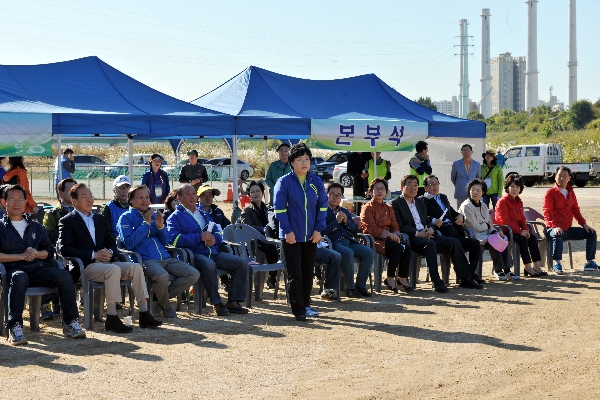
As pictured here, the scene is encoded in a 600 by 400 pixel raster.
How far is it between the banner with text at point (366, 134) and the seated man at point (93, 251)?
535 centimetres

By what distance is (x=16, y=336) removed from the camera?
678cm

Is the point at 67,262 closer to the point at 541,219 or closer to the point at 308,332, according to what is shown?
the point at 308,332

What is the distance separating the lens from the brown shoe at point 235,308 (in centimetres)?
830

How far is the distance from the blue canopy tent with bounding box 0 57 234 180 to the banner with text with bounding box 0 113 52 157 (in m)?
0.05

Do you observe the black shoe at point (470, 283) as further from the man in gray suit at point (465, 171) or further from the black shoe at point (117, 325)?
the black shoe at point (117, 325)

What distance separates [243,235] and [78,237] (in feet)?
7.25

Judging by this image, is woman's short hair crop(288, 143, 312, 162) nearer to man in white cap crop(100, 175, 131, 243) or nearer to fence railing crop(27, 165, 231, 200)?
man in white cap crop(100, 175, 131, 243)

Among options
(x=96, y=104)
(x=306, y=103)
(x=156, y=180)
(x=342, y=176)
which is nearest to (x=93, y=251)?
(x=96, y=104)

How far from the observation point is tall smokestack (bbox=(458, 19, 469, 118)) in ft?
225

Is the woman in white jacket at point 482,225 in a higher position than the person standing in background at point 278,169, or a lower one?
lower

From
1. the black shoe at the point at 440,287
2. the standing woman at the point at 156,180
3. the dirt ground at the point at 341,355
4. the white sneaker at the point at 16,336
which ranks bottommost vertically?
the dirt ground at the point at 341,355

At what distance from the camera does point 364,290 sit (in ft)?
30.4

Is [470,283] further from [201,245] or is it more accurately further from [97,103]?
[97,103]

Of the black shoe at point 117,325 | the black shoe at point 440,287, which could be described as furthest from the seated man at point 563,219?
the black shoe at point 117,325
